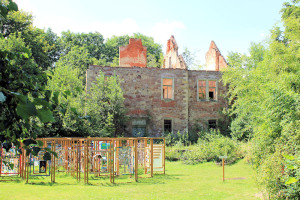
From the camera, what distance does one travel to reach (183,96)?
29.1m

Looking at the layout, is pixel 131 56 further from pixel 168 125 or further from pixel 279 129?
pixel 279 129

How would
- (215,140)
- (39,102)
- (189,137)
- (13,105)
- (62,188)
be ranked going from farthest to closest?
(189,137), (215,140), (62,188), (13,105), (39,102)

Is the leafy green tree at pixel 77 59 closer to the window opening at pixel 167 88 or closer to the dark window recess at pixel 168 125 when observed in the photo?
the window opening at pixel 167 88

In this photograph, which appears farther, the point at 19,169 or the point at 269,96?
the point at 19,169

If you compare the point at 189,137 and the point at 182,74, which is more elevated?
the point at 182,74

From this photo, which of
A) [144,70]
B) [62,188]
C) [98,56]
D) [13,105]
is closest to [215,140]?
[144,70]

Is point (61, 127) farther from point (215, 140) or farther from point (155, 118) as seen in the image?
point (215, 140)

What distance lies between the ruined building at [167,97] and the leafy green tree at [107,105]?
1.37m

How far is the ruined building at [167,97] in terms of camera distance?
1110 inches

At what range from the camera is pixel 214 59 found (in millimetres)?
33656

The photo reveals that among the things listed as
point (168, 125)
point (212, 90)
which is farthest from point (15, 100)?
point (212, 90)

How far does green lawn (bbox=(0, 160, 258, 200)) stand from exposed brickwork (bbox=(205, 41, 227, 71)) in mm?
17497

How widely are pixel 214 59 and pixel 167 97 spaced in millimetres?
7681

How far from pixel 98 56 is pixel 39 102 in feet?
Answer: 166
